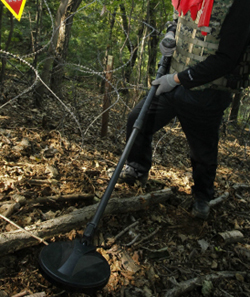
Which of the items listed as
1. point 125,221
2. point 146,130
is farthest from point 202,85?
point 125,221

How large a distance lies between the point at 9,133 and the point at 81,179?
1331mm

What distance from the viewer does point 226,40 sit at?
6.97ft

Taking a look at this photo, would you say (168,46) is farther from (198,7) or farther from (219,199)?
(219,199)

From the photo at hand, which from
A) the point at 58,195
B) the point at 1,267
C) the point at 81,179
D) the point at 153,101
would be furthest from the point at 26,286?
the point at 153,101

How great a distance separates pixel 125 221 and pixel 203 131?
1159 millimetres

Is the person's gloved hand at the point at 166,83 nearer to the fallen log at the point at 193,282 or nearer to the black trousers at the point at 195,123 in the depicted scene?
the black trousers at the point at 195,123

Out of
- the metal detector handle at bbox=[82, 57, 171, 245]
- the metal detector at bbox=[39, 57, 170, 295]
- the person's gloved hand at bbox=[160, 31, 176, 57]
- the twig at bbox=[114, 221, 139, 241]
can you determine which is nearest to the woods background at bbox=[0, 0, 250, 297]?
the twig at bbox=[114, 221, 139, 241]

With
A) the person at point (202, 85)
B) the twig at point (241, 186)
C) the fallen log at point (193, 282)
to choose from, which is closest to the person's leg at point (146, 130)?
the person at point (202, 85)

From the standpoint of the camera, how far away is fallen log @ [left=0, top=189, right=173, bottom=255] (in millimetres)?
1834

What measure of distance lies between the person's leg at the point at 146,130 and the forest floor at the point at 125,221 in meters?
0.20

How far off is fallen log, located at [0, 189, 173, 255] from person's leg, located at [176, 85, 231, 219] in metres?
0.37

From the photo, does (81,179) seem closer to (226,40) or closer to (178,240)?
(178,240)

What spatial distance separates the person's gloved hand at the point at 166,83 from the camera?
8.08 feet

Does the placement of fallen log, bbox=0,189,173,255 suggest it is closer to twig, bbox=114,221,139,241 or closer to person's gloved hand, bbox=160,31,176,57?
twig, bbox=114,221,139,241
